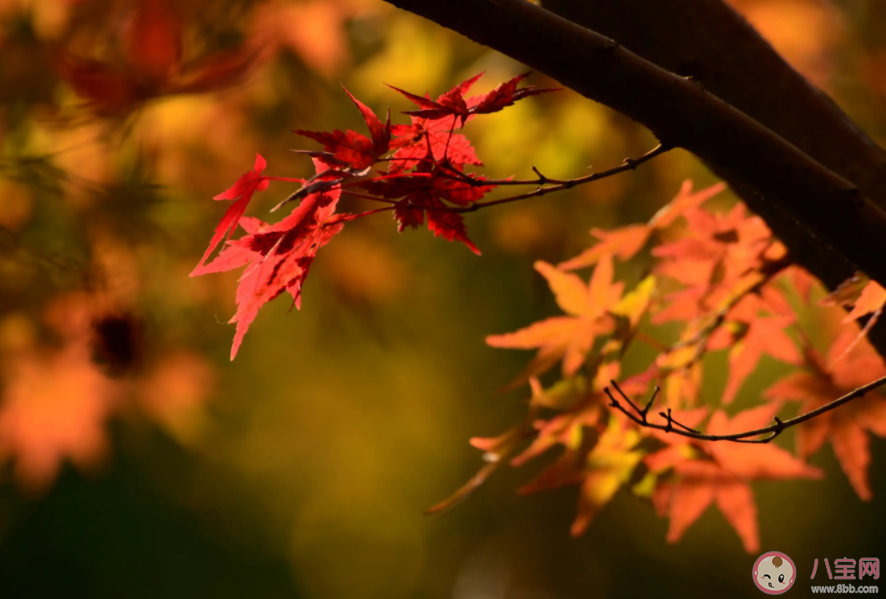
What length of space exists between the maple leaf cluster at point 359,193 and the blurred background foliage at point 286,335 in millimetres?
595

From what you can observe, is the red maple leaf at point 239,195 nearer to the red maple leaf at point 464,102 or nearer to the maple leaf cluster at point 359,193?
the maple leaf cluster at point 359,193

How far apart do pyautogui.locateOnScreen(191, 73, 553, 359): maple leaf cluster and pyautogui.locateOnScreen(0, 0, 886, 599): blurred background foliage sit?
60cm

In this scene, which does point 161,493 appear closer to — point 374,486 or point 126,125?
point 374,486

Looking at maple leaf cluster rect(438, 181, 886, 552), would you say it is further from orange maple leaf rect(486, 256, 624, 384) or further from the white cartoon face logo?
the white cartoon face logo

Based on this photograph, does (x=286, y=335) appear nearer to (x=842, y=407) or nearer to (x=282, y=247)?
(x=842, y=407)

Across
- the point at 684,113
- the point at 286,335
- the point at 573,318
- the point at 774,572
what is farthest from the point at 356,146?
the point at 286,335

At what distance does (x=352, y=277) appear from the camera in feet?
6.29

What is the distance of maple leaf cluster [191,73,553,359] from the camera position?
457mm

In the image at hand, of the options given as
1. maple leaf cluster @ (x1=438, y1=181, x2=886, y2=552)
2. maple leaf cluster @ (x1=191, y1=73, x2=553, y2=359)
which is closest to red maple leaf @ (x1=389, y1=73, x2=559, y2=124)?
maple leaf cluster @ (x1=191, y1=73, x2=553, y2=359)

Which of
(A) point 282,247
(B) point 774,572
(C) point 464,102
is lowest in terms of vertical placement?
(B) point 774,572

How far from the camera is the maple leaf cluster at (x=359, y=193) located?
1.50 feet

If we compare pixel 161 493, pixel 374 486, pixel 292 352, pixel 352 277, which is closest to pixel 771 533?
pixel 374 486

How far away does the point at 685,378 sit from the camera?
68cm

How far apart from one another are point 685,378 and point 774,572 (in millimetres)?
328
